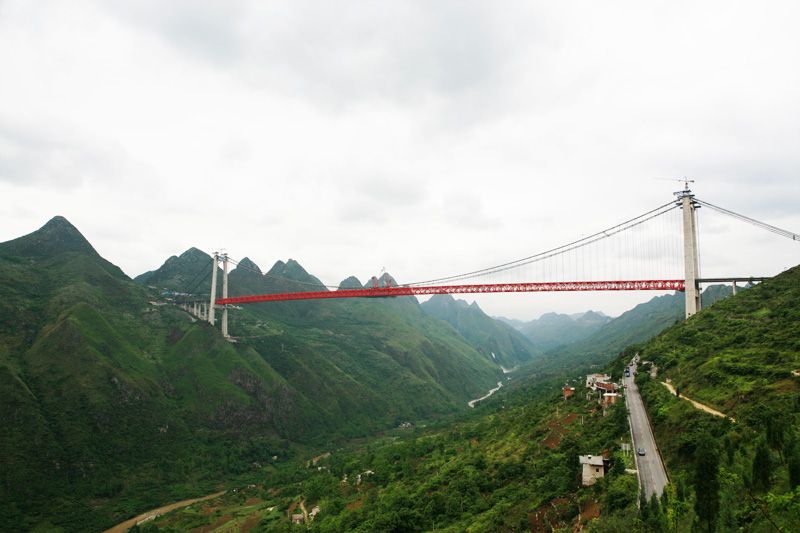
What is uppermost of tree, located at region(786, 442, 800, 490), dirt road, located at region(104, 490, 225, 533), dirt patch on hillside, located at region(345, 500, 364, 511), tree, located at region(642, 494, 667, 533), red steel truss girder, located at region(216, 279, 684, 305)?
red steel truss girder, located at region(216, 279, 684, 305)

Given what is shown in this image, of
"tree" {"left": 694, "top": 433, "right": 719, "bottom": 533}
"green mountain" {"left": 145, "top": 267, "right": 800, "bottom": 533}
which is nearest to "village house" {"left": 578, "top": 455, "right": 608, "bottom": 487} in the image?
"green mountain" {"left": 145, "top": 267, "right": 800, "bottom": 533}

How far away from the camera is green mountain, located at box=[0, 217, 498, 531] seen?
41.1 m

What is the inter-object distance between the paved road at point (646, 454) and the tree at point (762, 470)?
10.4ft

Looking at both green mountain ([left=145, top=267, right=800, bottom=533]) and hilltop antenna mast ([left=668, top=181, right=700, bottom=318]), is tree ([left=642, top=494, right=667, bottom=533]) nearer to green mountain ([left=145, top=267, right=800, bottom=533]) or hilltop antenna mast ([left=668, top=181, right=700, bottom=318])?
green mountain ([left=145, top=267, right=800, bottom=533])

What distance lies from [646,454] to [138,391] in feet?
170

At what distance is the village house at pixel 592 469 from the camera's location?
1964 cm

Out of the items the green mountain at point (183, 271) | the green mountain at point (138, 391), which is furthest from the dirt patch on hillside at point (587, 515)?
the green mountain at point (183, 271)

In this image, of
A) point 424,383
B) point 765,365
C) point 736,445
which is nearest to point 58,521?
point 736,445

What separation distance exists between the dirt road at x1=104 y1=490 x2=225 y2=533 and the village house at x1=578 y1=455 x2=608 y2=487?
118 feet

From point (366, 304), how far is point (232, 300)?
71109 millimetres

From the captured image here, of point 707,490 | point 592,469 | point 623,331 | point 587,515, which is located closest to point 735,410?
point 592,469

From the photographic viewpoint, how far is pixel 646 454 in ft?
65.7

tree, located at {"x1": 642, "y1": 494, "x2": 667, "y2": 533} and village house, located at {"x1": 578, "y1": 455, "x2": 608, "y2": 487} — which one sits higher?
tree, located at {"x1": 642, "y1": 494, "x2": 667, "y2": 533}

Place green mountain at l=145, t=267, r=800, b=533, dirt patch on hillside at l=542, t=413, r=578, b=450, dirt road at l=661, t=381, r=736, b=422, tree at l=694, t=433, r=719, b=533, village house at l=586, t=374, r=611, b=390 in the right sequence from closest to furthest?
tree at l=694, t=433, r=719, b=533 → green mountain at l=145, t=267, r=800, b=533 → dirt road at l=661, t=381, r=736, b=422 → dirt patch on hillside at l=542, t=413, r=578, b=450 → village house at l=586, t=374, r=611, b=390
